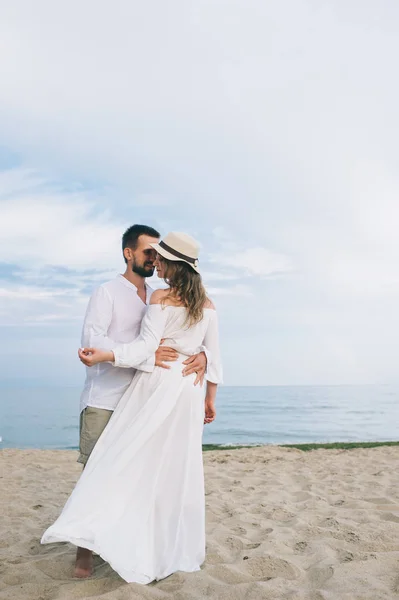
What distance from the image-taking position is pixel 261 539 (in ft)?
15.1

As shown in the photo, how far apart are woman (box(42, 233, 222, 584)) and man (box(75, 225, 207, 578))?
0.40ft

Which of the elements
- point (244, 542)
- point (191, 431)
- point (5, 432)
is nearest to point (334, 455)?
point (244, 542)

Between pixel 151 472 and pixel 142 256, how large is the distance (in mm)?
1486

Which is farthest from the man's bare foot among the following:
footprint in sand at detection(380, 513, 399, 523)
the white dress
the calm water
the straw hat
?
the calm water

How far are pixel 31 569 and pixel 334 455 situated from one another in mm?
7242

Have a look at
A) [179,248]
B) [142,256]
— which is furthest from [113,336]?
[179,248]

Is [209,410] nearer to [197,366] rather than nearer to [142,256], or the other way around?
[197,366]

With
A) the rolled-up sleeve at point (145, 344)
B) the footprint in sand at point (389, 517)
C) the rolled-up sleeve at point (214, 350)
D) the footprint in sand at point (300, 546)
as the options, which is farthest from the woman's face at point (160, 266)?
the footprint in sand at point (389, 517)

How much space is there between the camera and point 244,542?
4.51 meters

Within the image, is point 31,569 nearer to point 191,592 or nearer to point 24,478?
point 191,592

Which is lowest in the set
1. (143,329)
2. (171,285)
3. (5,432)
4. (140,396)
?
(5,432)

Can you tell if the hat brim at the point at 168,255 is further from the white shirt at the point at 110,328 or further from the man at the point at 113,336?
the white shirt at the point at 110,328

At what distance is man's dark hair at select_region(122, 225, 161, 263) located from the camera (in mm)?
4004

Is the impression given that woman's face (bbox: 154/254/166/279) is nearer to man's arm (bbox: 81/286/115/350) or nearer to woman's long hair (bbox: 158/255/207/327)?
woman's long hair (bbox: 158/255/207/327)
